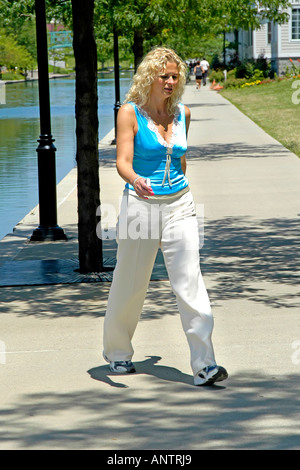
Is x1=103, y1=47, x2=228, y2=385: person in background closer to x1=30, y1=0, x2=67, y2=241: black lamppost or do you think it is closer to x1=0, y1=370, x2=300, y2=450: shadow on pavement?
x1=0, y1=370, x2=300, y2=450: shadow on pavement

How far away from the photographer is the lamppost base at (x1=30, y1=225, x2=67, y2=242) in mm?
11062


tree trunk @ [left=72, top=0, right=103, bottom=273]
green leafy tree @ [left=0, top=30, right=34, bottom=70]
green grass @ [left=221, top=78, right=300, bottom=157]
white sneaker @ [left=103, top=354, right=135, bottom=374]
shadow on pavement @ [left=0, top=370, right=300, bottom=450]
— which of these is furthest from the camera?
green leafy tree @ [left=0, top=30, right=34, bottom=70]

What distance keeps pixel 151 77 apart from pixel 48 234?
570 centimetres

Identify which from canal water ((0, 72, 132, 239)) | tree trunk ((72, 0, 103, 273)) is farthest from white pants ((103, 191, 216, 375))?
canal water ((0, 72, 132, 239))

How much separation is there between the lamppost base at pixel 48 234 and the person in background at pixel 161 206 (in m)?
5.42

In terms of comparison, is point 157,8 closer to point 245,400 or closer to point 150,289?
point 150,289

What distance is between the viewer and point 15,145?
24328 mm

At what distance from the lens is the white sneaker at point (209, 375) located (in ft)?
18.1

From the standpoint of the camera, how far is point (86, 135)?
9.05 metres

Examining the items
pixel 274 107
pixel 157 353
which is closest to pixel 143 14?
pixel 274 107

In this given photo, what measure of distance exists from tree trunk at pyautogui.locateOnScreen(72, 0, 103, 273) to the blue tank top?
350cm

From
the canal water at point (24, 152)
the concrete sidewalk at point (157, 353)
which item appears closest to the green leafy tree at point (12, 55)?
the canal water at point (24, 152)

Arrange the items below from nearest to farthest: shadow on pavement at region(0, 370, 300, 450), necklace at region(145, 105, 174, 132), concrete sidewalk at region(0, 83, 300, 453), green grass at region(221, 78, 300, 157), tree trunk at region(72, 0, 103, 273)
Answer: shadow on pavement at region(0, 370, 300, 450) → concrete sidewalk at region(0, 83, 300, 453) → necklace at region(145, 105, 174, 132) → tree trunk at region(72, 0, 103, 273) → green grass at region(221, 78, 300, 157)

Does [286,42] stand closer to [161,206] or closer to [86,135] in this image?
[86,135]
